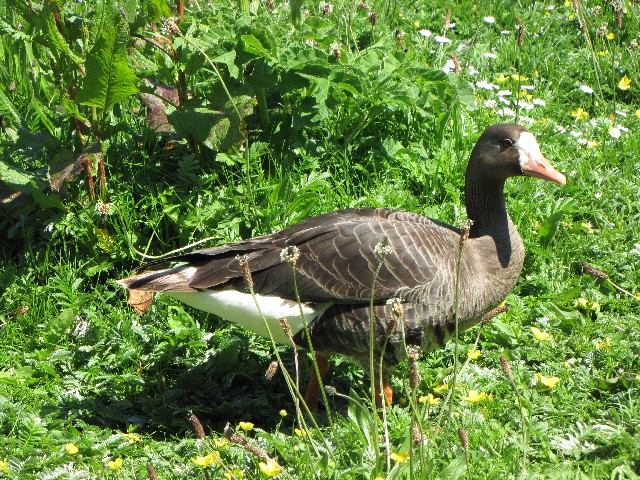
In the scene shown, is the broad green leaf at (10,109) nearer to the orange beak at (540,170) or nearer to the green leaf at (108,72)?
the green leaf at (108,72)

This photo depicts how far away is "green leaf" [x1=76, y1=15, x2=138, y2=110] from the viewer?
4352 millimetres

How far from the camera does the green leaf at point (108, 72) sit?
435 centimetres

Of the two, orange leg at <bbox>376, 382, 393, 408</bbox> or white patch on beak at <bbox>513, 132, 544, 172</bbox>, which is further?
white patch on beak at <bbox>513, 132, 544, 172</bbox>

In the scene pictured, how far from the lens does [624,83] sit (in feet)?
22.4

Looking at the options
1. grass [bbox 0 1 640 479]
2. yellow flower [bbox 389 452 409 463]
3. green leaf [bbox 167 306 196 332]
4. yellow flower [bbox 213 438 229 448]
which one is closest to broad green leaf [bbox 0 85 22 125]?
grass [bbox 0 1 640 479]

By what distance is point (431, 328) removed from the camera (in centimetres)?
414

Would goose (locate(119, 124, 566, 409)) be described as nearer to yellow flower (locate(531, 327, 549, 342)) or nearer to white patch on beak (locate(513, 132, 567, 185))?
white patch on beak (locate(513, 132, 567, 185))

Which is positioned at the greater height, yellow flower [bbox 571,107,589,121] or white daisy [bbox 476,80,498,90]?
white daisy [bbox 476,80,498,90]

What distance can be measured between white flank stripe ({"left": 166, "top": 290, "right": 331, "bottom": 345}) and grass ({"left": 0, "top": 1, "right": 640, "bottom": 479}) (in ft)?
1.57

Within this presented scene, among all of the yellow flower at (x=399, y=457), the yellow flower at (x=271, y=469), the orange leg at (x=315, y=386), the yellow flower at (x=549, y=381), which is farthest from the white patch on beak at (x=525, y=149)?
the yellow flower at (x=271, y=469)

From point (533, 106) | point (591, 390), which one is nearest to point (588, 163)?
point (533, 106)

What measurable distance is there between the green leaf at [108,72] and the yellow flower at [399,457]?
2346 millimetres

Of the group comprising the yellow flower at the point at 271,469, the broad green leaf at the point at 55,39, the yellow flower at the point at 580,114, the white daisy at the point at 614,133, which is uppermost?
the broad green leaf at the point at 55,39

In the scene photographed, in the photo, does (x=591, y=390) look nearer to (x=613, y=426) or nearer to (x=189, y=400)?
(x=613, y=426)
